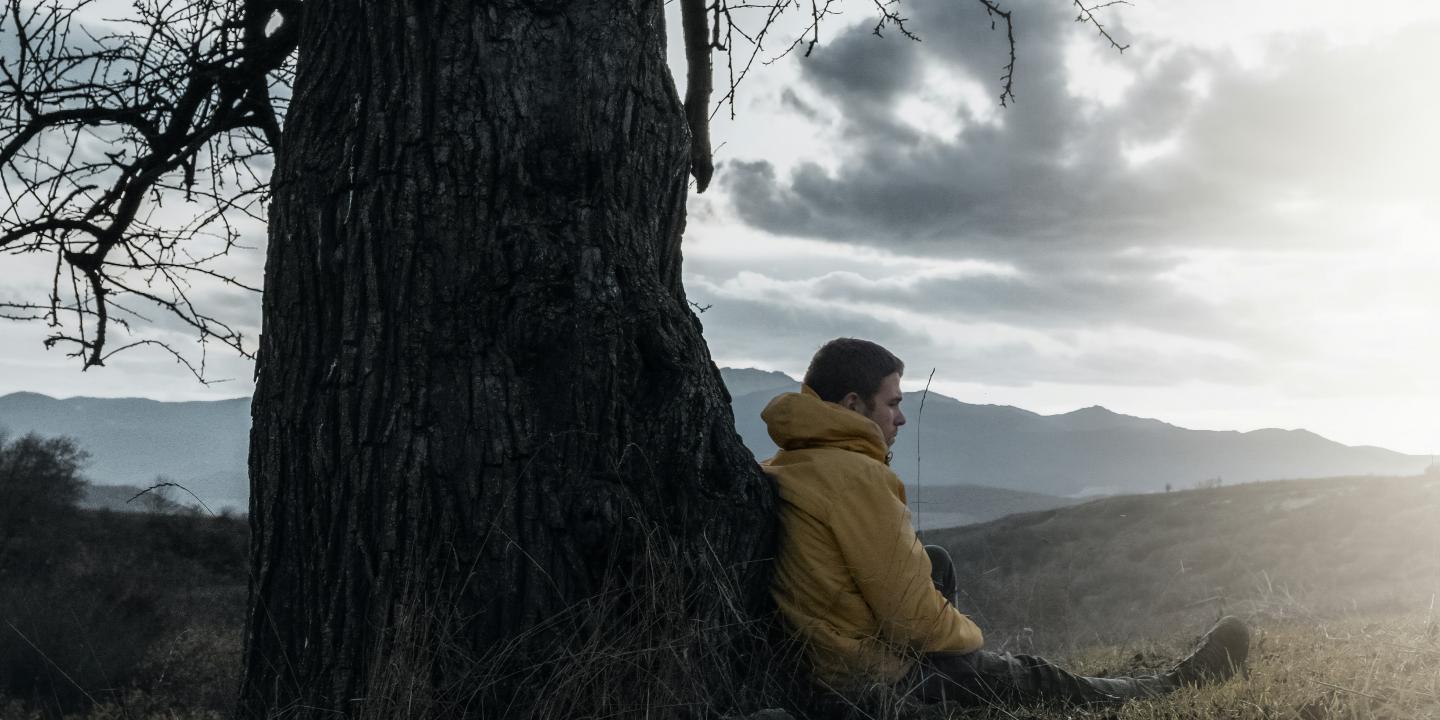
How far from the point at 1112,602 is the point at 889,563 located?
24453mm

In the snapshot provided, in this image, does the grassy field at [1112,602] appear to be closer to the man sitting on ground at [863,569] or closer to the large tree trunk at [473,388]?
the man sitting on ground at [863,569]

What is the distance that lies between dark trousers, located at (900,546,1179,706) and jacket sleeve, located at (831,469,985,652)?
0.12 m

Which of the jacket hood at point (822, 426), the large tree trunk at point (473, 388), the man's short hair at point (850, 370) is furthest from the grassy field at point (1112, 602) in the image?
the man's short hair at point (850, 370)

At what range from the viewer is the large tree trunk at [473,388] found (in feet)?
9.67

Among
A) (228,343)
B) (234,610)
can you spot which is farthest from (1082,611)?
(228,343)

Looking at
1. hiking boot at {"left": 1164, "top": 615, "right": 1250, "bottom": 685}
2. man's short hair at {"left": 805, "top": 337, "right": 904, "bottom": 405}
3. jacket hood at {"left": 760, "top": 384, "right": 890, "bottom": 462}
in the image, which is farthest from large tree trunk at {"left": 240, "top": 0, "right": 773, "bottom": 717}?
hiking boot at {"left": 1164, "top": 615, "right": 1250, "bottom": 685}

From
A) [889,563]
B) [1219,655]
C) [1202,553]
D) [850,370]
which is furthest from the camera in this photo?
[1202,553]

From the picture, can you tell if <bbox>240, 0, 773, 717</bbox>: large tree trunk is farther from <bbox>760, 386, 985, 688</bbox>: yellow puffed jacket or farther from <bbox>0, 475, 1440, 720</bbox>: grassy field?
<bbox>0, 475, 1440, 720</bbox>: grassy field

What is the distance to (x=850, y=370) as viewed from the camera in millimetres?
3625

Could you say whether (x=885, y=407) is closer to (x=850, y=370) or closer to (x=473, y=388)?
(x=850, y=370)

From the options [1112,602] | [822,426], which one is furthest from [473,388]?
[1112,602]

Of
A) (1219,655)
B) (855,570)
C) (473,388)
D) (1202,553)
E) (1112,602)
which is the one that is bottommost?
(1112,602)

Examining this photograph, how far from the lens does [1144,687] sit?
3.76m

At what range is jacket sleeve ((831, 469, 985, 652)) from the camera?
10.6 ft
